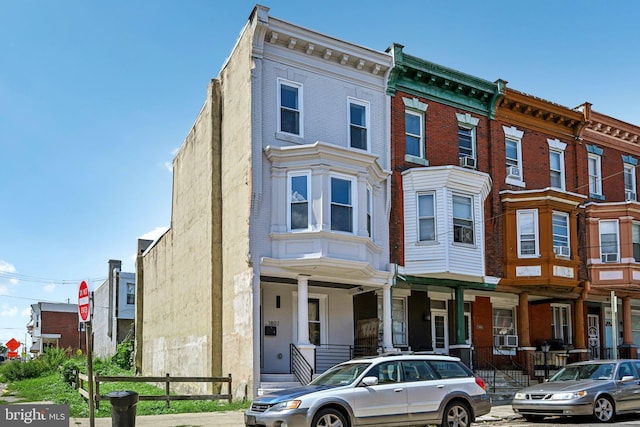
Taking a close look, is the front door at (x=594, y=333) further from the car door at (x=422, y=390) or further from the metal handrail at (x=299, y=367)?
the car door at (x=422, y=390)

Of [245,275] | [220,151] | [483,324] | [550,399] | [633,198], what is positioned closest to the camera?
[550,399]

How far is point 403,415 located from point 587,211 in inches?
724

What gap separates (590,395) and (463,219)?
9558 mm

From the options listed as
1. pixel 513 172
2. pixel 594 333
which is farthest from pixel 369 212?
pixel 594 333

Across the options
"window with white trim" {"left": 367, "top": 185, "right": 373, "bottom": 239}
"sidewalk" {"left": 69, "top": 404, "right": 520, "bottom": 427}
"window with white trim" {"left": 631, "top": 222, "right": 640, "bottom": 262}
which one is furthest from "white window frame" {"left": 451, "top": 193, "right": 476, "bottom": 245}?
"window with white trim" {"left": 631, "top": 222, "right": 640, "bottom": 262}

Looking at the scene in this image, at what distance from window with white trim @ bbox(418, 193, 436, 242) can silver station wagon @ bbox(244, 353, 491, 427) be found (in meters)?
9.72

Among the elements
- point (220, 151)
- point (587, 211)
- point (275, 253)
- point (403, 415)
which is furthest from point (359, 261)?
point (587, 211)

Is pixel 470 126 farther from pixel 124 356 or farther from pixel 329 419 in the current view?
pixel 124 356

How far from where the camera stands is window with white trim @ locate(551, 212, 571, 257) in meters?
25.9

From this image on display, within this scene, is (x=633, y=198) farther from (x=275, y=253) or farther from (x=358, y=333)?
(x=275, y=253)

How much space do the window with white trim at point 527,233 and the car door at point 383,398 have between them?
13.6m

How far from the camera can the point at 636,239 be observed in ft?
92.6

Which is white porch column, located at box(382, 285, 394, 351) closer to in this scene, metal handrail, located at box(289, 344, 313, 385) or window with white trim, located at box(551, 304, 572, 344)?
metal handrail, located at box(289, 344, 313, 385)

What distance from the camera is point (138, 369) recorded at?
116ft
